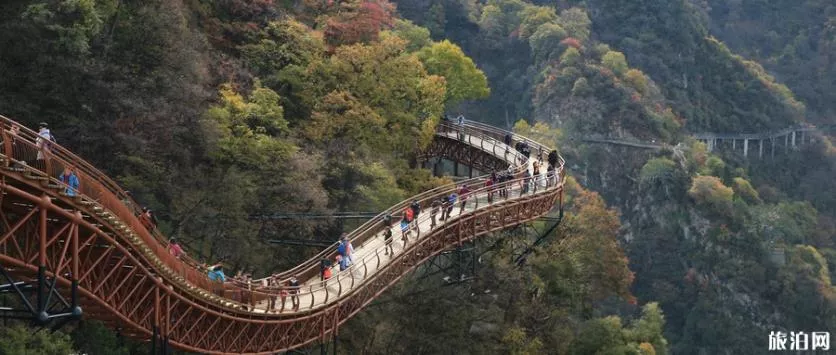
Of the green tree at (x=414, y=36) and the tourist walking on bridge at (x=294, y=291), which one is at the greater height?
the green tree at (x=414, y=36)

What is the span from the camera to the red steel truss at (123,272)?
26.3m

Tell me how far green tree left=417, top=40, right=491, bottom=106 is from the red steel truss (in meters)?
31.3

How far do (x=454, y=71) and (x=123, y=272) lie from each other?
1772 inches

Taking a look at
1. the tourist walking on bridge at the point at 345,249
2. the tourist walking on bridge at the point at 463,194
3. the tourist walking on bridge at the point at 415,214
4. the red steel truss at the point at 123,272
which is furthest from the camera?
the tourist walking on bridge at the point at 463,194

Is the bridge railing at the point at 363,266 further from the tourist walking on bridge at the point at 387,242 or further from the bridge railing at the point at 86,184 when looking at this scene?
the bridge railing at the point at 86,184

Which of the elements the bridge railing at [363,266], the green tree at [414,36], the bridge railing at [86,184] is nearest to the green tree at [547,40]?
the green tree at [414,36]

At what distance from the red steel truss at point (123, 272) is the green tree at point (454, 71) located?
31320 millimetres

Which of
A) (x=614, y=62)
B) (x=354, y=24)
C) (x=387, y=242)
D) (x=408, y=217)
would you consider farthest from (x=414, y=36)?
(x=614, y=62)

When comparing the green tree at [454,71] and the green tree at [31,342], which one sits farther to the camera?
the green tree at [454,71]

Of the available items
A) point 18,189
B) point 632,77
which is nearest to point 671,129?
point 632,77

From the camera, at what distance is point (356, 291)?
128ft

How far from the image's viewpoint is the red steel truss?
26328mm

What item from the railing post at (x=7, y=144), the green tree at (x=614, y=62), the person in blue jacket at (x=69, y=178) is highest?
the railing post at (x=7, y=144)

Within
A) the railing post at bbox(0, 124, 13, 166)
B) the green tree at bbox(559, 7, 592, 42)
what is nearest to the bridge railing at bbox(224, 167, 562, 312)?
the railing post at bbox(0, 124, 13, 166)
